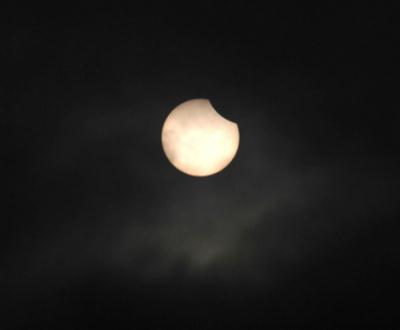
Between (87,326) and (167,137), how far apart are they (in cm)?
699

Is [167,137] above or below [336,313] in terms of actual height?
above

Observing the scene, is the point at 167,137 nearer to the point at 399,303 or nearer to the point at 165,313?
the point at 165,313

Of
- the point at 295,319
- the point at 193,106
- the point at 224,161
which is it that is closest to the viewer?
the point at 193,106

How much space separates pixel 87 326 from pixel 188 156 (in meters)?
6.87

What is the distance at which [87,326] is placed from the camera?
13227 mm

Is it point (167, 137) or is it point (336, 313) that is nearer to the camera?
point (167, 137)

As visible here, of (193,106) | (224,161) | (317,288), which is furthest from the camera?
(317,288)

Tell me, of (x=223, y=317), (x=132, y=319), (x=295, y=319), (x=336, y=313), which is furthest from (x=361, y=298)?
(x=132, y=319)

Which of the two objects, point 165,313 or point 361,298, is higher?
point 165,313

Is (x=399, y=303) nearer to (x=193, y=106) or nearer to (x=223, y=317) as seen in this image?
(x=223, y=317)

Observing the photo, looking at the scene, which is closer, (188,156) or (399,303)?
(188,156)

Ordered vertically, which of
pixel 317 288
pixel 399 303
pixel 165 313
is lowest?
pixel 399 303

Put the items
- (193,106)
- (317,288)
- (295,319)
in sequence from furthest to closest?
(295,319)
(317,288)
(193,106)

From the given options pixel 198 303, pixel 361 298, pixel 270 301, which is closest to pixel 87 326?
pixel 198 303
